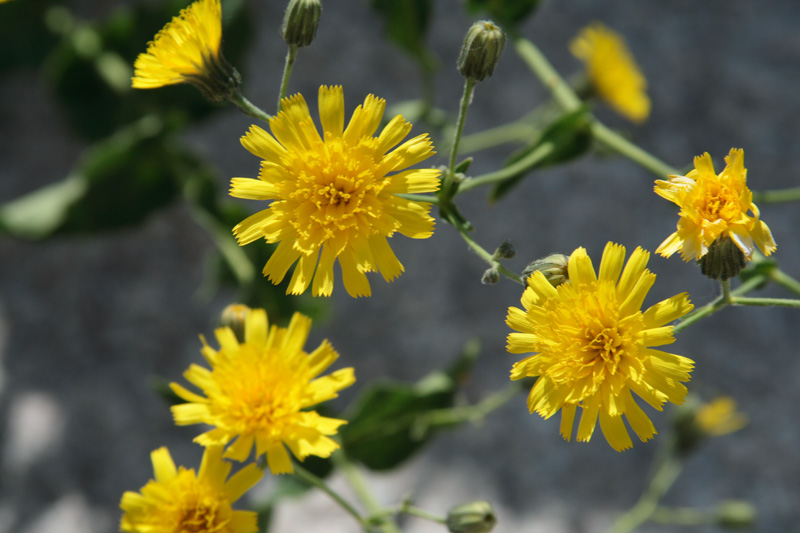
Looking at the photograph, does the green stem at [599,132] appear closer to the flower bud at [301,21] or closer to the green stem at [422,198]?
the green stem at [422,198]

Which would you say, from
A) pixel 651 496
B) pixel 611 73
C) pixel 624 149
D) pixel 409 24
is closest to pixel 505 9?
pixel 409 24

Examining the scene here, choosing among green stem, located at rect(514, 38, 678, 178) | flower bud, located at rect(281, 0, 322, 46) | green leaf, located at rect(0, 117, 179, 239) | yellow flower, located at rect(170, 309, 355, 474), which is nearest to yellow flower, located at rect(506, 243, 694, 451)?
yellow flower, located at rect(170, 309, 355, 474)

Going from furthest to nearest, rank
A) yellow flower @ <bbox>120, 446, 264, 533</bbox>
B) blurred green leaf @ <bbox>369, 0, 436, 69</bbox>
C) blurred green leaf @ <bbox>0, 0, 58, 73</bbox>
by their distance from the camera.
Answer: blurred green leaf @ <bbox>0, 0, 58, 73</bbox> < blurred green leaf @ <bbox>369, 0, 436, 69</bbox> < yellow flower @ <bbox>120, 446, 264, 533</bbox>

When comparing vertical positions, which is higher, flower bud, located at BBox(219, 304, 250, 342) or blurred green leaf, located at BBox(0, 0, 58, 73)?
blurred green leaf, located at BBox(0, 0, 58, 73)

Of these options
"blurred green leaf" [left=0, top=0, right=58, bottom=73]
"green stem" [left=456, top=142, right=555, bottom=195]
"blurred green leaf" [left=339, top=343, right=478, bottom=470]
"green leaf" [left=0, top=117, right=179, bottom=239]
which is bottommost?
"blurred green leaf" [left=339, top=343, right=478, bottom=470]

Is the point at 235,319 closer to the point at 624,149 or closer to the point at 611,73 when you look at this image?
the point at 624,149

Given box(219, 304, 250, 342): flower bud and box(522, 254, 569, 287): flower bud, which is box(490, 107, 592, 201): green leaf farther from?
box(219, 304, 250, 342): flower bud

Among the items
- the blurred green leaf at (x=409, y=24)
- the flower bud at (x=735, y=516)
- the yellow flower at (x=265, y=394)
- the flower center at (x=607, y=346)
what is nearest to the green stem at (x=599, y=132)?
the blurred green leaf at (x=409, y=24)

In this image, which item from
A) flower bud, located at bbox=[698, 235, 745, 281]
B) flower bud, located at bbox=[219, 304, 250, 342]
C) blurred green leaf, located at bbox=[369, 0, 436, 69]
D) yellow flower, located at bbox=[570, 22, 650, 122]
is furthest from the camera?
yellow flower, located at bbox=[570, 22, 650, 122]
